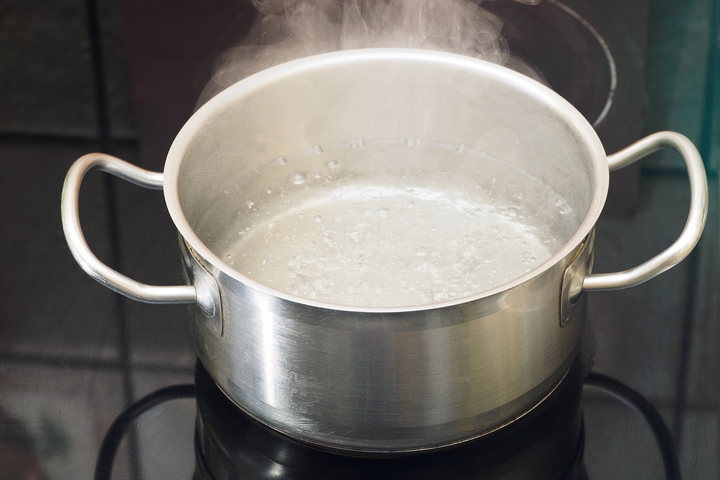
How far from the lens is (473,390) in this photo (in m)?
0.66

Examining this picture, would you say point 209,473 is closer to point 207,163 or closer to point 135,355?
point 135,355

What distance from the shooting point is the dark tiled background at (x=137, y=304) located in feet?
2.50

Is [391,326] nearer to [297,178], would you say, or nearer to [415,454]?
[415,454]

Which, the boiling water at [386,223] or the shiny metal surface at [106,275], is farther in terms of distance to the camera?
the boiling water at [386,223]

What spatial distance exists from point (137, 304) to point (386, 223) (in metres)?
0.28

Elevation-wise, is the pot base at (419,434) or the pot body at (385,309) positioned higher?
the pot body at (385,309)

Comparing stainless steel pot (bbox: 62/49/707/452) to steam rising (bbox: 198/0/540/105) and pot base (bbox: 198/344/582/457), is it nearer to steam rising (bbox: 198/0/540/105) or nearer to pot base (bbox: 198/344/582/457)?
pot base (bbox: 198/344/582/457)

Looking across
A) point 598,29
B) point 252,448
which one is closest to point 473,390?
point 252,448

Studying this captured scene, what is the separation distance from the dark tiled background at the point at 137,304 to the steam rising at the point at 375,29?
148 mm

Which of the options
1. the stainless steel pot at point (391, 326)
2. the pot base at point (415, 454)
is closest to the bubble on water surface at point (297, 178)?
the stainless steel pot at point (391, 326)

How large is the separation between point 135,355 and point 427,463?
12.0 inches

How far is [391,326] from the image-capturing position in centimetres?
60

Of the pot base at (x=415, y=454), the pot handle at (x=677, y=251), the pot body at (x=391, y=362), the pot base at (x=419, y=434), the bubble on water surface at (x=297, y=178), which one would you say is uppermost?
the pot handle at (x=677, y=251)

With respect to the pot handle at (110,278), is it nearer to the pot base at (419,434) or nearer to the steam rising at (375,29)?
the pot base at (419,434)
